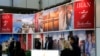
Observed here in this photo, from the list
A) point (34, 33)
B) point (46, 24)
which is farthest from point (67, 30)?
point (34, 33)

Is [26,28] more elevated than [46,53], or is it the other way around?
[26,28]

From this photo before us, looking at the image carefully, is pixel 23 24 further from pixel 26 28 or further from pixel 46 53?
pixel 46 53

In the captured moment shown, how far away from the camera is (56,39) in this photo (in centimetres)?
1166

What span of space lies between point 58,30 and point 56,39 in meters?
0.57

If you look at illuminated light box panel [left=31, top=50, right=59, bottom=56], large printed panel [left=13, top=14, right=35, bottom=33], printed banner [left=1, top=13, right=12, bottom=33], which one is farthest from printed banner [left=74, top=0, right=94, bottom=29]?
printed banner [left=1, top=13, right=12, bottom=33]

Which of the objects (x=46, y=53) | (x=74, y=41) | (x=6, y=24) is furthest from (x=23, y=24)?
(x=46, y=53)

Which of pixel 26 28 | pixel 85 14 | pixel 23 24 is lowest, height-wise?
pixel 26 28

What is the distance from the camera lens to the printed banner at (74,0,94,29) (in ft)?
29.4

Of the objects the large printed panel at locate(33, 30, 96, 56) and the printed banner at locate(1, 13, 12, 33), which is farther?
the printed banner at locate(1, 13, 12, 33)

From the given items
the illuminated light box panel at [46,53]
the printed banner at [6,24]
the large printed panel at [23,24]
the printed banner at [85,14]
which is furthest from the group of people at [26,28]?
the illuminated light box panel at [46,53]

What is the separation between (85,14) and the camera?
9.02 m

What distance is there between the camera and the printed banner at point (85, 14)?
29.4 ft

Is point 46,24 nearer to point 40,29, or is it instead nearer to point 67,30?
point 40,29

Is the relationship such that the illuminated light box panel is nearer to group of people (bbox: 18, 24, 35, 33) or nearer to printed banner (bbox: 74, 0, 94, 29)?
printed banner (bbox: 74, 0, 94, 29)
